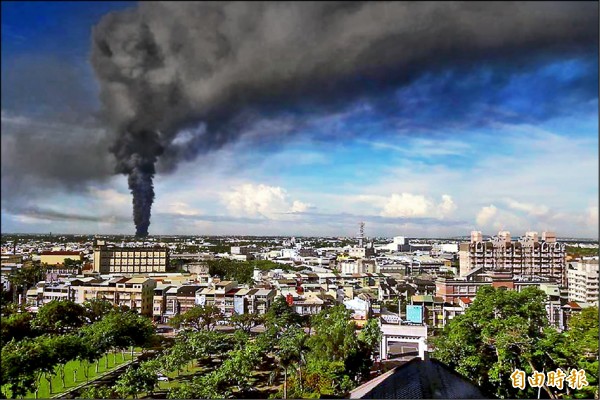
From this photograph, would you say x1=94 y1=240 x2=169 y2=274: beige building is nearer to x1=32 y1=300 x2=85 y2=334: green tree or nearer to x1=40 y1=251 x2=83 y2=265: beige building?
x1=40 y1=251 x2=83 y2=265: beige building

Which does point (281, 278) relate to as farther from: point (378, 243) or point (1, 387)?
point (1, 387)

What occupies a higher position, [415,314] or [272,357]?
[415,314]

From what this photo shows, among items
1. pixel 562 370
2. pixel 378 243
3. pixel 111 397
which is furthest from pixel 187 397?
pixel 562 370

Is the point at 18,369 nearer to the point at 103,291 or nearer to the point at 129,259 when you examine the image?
the point at 103,291

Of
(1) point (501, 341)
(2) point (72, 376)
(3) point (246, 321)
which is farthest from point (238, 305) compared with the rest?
(1) point (501, 341)

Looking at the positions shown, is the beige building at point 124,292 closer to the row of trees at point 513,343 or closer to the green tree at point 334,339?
the green tree at point 334,339
